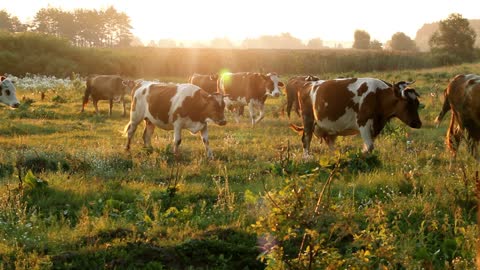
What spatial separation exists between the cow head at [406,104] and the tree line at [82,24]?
92.3 metres

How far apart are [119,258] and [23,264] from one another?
2.99 feet

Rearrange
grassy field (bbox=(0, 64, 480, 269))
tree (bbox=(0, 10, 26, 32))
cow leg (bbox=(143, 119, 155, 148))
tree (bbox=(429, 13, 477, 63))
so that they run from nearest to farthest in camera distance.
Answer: grassy field (bbox=(0, 64, 480, 269))
cow leg (bbox=(143, 119, 155, 148))
tree (bbox=(429, 13, 477, 63))
tree (bbox=(0, 10, 26, 32))

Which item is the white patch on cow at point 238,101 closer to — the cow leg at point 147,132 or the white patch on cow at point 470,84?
the cow leg at point 147,132

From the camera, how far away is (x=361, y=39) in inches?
4872

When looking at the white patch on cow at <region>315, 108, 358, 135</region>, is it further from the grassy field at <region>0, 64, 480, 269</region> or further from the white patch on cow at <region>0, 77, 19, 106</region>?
the white patch on cow at <region>0, 77, 19, 106</region>

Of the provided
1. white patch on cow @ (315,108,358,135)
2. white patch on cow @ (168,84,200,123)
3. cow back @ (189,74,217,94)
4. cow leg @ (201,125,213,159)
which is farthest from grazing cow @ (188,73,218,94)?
white patch on cow @ (315,108,358,135)

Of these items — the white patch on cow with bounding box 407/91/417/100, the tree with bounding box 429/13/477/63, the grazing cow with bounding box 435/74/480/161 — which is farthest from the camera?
the tree with bounding box 429/13/477/63

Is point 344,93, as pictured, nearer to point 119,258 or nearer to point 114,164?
point 114,164

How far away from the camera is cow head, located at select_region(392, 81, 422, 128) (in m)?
10.5

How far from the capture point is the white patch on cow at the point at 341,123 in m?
11.0

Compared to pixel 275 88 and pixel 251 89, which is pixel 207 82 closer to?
pixel 251 89

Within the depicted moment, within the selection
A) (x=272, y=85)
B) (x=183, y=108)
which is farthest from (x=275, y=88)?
(x=183, y=108)

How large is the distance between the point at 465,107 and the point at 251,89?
39.9 feet

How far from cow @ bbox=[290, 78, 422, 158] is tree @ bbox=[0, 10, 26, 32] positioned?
9937 centimetres
